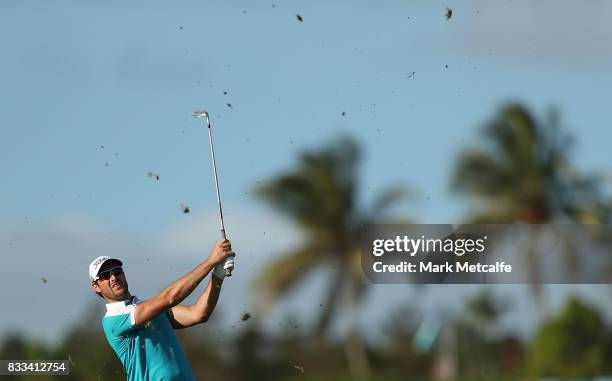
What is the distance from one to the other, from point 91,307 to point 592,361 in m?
16.7

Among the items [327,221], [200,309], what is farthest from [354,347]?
[200,309]

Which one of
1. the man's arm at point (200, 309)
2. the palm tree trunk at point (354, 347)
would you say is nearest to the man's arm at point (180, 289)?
the man's arm at point (200, 309)

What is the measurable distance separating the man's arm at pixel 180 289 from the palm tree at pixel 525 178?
3494cm

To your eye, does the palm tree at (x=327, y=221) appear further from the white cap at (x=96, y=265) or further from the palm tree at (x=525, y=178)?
the white cap at (x=96, y=265)

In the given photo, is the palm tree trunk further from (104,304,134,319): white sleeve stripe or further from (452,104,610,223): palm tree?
(104,304,134,319): white sleeve stripe

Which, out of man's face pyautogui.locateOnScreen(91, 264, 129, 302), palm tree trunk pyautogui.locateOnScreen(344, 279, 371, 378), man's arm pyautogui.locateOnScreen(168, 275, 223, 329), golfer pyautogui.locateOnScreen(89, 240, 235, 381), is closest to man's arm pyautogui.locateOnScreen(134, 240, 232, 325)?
golfer pyautogui.locateOnScreen(89, 240, 235, 381)

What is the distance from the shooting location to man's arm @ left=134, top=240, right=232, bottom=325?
28.5ft

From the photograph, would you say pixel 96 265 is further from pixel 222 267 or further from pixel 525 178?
pixel 525 178

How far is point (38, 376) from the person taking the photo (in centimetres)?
2869

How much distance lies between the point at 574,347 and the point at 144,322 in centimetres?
3149

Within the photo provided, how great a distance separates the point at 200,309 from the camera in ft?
30.8

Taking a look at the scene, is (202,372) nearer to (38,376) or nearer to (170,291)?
(38,376)

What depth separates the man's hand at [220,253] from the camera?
865 centimetres

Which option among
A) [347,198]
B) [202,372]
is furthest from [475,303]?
[202,372]
